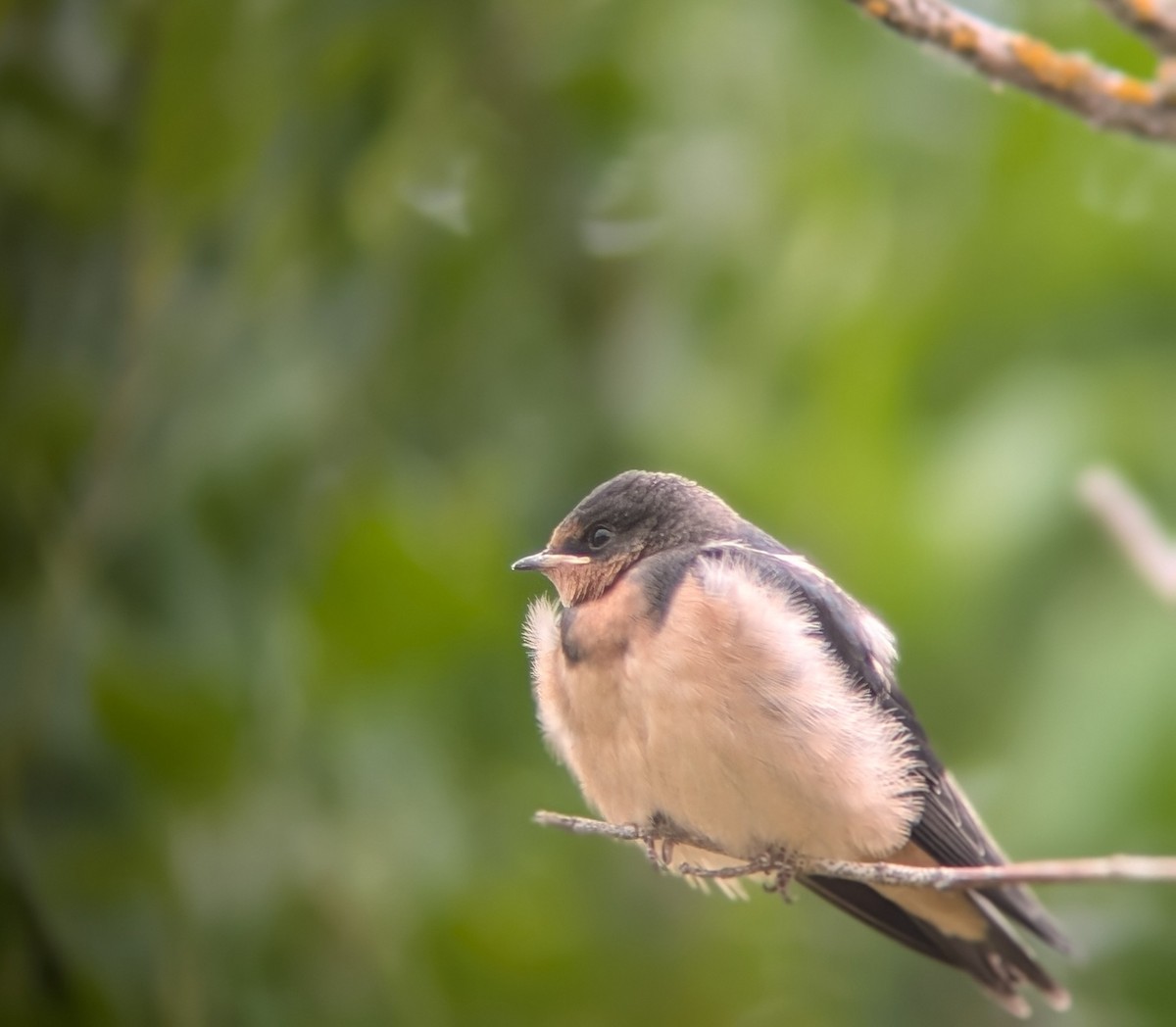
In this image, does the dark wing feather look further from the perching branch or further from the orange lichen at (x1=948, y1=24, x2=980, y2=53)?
the orange lichen at (x1=948, y1=24, x2=980, y2=53)

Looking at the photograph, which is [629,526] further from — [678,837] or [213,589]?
[213,589]

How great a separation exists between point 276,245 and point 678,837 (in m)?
2.55

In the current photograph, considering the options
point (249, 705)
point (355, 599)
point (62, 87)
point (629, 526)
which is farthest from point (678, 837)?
point (62, 87)

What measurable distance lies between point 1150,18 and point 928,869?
0.98 meters

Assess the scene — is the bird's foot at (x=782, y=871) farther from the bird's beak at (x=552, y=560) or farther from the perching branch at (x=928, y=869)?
the bird's beak at (x=552, y=560)

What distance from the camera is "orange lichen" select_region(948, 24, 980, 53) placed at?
195 cm

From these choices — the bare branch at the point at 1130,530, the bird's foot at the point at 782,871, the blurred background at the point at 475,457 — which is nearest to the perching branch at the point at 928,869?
the bird's foot at the point at 782,871

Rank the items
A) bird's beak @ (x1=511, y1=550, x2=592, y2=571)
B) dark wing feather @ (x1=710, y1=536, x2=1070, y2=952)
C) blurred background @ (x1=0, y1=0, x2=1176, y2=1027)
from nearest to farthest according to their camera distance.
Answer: bird's beak @ (x1=511, y1=550, x2=592, y2=571), dark wing feather @ (x1=710, y1=536, x2=1070, y2=952), blurred background @ (x1=0, y1=0, x2=1176, y2=1027)

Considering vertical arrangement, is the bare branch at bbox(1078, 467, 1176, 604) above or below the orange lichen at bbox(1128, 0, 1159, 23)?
below

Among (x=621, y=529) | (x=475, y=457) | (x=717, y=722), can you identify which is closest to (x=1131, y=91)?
(x=621, y=529)

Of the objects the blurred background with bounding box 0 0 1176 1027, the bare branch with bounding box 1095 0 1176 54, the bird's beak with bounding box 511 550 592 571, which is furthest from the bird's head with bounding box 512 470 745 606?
the blurred background with bounding box 0 0 1176 1027

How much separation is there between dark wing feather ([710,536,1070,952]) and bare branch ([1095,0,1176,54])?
88cm

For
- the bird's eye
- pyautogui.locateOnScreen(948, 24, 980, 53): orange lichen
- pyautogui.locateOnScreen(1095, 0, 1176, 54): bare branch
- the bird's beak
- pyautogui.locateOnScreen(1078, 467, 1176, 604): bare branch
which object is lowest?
the bird's beak

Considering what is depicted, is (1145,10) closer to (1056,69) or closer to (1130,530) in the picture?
(1056,69)
